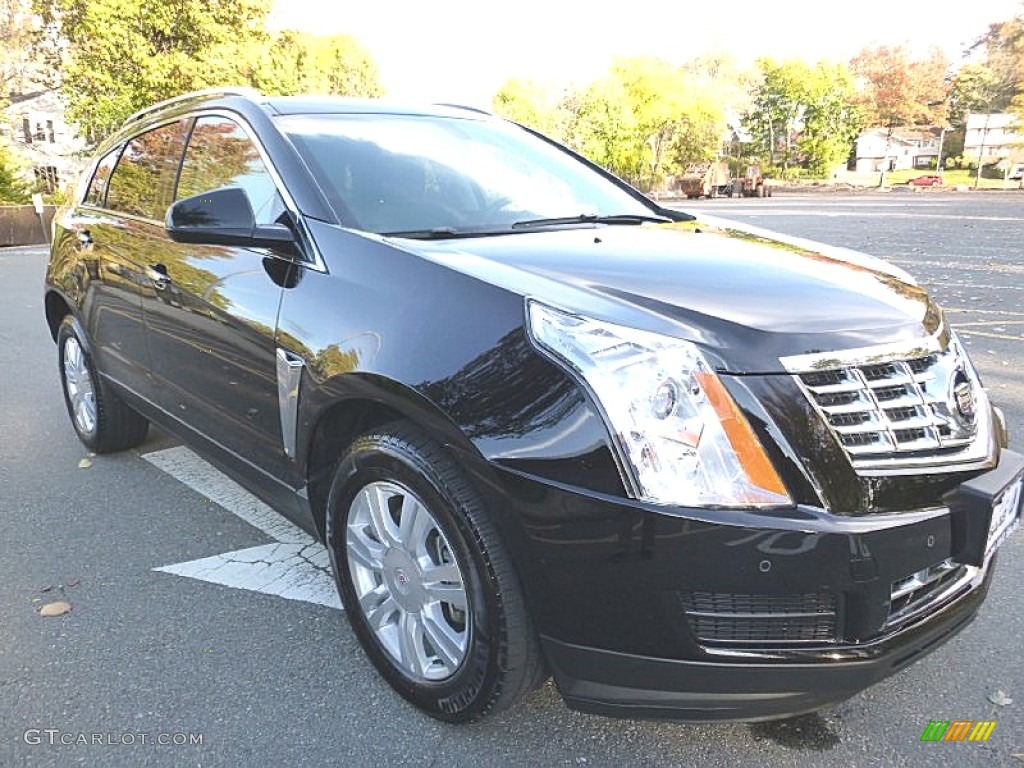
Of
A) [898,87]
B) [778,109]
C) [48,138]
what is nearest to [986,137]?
[898,87]

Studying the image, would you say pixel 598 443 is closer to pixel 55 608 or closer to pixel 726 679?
pixel 726 679

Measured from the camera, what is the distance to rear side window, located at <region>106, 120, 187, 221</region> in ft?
11.3

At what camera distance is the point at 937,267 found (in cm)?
1155

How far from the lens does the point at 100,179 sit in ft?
14.0

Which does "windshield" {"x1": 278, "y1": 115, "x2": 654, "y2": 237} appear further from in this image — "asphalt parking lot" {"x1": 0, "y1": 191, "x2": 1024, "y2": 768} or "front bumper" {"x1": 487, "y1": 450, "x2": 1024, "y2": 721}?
"asphalt parking lot" {"x1": 0, "y1": 191, "x2": 1024, "y2": 768}

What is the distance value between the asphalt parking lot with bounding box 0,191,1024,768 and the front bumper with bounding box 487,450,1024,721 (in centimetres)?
40

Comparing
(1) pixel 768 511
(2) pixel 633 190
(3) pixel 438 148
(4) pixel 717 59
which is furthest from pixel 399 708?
(4) pixel 717 59

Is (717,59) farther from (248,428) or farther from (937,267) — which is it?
(248,428)

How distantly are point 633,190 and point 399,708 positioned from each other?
8.17ft

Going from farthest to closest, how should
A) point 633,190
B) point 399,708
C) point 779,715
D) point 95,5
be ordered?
point 95,5 < point 633,190 < point 399,708 < point 779,715

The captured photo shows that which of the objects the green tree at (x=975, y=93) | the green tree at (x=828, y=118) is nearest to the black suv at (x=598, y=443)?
the green tree at (x=828, y=118)

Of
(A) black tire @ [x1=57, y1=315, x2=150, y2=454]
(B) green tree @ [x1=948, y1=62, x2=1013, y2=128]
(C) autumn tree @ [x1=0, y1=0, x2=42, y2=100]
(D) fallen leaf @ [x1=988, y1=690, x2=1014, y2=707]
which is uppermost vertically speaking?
(B) green tree @ [x1=948, y1=62, x2=1013, y2=128]

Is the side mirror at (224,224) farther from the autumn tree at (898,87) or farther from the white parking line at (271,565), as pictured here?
the autumn tree at (898,87)

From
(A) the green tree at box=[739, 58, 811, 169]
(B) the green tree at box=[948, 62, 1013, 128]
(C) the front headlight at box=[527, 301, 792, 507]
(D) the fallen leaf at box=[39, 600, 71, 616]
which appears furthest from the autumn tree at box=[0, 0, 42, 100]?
(B) the green tree at box=[948, 62, 1013, 128]
